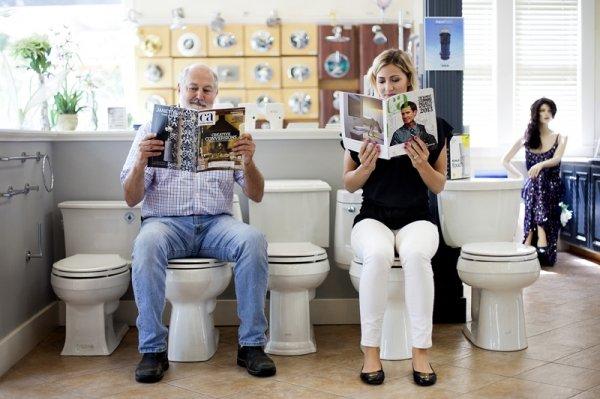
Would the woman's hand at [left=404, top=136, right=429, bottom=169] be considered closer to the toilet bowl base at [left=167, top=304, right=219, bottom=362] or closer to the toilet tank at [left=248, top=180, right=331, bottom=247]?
the toilet tank at [left=248, top=180, right=331, bottom=247]

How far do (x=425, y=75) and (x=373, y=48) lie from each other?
119 inches

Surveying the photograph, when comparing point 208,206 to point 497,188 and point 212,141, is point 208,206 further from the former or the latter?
point 497,188

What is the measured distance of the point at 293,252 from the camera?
3273mm

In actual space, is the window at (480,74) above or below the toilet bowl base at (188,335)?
above

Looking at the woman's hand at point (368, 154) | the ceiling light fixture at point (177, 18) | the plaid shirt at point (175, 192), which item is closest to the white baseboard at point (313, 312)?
the plaid shirt at point (175, 192)

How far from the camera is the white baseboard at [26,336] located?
10.2ft

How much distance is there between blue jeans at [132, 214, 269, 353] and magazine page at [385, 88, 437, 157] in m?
0.65

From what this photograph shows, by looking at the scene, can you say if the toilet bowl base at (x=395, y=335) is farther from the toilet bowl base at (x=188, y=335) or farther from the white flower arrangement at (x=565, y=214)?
the white flower arrangement at (x=565, y=214)

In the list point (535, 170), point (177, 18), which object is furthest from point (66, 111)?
point (535, 170)

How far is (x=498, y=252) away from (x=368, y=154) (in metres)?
0.75

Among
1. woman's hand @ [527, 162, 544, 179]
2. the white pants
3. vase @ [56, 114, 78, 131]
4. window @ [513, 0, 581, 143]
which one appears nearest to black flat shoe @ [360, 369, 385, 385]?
the white pants

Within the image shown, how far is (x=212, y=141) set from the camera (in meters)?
2.92

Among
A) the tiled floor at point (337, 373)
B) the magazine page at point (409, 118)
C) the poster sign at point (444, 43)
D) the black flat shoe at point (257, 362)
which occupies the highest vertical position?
the poster sign at point (444, 43)

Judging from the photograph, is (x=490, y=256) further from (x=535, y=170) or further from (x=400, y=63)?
(x=535, y=170)
